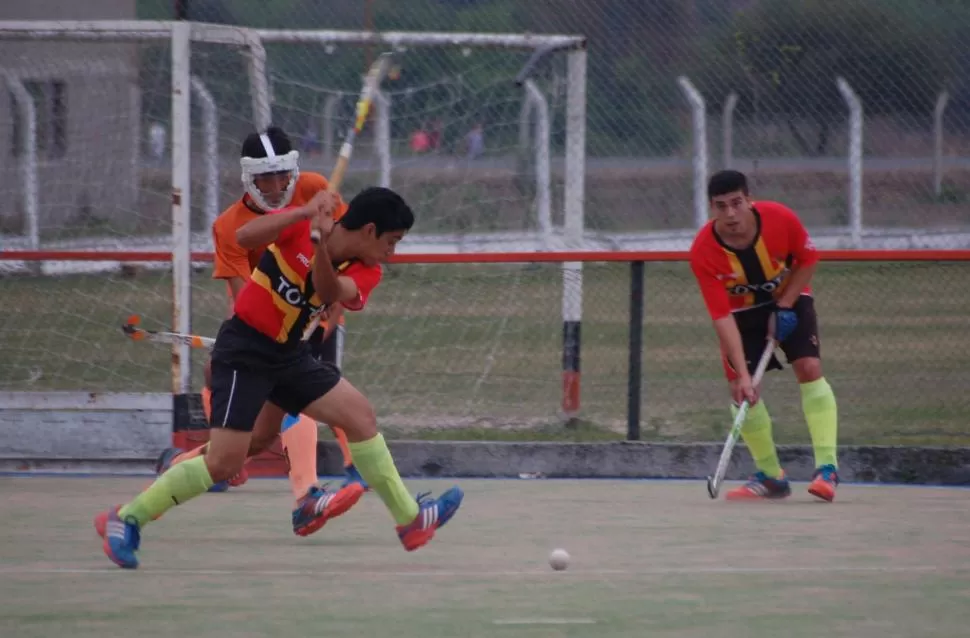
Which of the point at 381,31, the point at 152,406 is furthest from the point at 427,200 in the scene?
the point at 152,406

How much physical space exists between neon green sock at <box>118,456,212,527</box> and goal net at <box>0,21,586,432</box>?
288 cm

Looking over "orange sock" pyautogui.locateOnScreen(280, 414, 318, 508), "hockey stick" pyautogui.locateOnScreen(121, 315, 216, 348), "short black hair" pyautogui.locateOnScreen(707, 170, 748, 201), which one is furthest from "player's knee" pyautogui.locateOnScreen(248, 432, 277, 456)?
"short black hair" pyautogui.locateOnScreen(707, 170, 748, 201)

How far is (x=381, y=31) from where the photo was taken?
11.5 metres

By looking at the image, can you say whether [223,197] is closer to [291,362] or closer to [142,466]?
[142,466]

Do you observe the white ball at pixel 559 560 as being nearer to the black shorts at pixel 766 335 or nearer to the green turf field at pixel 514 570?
the green turf field at pixel 514 570

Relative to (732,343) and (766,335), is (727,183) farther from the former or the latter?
(766,335)

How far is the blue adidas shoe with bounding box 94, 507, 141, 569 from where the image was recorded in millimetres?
5836

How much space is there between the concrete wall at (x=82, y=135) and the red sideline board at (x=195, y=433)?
1521 mm

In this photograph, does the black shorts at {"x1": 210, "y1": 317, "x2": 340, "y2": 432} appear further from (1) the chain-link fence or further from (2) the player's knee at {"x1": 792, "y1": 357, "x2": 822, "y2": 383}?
(1) the chain-link fence

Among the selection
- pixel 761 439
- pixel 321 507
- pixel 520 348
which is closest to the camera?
pixel 321 507

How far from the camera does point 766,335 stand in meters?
7.92

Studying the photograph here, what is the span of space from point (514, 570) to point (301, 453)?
1459 mm

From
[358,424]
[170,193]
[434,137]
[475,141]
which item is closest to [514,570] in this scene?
[358,424]

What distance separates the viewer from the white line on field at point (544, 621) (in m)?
4.93
